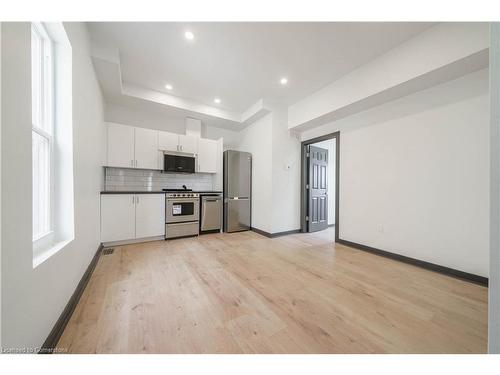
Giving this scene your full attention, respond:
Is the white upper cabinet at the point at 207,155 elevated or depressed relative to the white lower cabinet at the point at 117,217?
elevated

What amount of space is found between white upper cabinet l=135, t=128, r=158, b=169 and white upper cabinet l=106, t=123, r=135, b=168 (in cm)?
8

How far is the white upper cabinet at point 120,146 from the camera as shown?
2953 millimetres

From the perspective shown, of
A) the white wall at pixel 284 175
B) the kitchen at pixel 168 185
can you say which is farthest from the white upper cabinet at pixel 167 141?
the white wall at pixel 284 175

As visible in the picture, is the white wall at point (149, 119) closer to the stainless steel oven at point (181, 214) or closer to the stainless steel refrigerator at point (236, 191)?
the stainless steel refrigerator at point (236, 191)

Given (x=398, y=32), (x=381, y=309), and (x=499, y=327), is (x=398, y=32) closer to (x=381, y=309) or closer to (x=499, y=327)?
(x=499, y=327)

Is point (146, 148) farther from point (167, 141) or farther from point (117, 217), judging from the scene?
point (117, 217)

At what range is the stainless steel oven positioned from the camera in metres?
3.19

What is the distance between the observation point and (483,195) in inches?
71.0

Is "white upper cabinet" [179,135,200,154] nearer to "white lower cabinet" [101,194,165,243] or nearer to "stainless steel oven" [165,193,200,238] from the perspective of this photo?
"stainless steel oven" [165,193,200,238]

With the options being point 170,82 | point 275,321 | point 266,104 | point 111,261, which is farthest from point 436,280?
point 170,82

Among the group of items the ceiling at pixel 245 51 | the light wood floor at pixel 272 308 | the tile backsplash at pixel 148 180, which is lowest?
the light wood floor at pixel 272 308

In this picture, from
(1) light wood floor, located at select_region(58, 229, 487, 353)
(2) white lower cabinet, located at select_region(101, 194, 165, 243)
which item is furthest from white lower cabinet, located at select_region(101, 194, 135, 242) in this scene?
(1) light wood floor, located at select_region(58, 229, 487, 353)

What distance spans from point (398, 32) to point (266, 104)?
6.51 feet

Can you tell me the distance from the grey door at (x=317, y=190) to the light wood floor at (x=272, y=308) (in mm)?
1599
